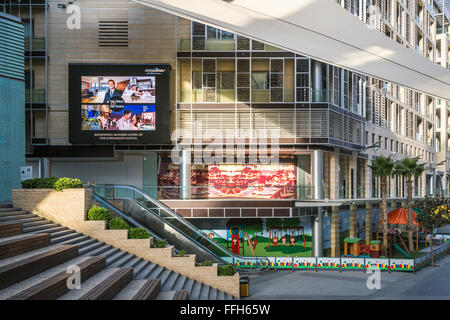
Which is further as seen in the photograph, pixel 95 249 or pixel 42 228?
pixel 95 249

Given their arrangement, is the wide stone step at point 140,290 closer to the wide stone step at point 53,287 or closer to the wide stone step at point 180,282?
the wide stone step at point 53,287

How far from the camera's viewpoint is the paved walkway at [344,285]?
1783cm

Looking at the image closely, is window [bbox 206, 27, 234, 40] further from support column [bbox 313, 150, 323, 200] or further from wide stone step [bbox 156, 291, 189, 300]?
wide stone step [bbox 156, 291, 189, 300]

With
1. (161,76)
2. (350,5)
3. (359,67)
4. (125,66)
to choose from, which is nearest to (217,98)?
(161,76)

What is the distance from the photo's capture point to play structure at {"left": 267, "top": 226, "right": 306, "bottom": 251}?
2975cm

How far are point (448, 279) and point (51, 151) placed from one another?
83.2 ft

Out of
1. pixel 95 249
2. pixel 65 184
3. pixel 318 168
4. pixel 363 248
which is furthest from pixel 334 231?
pixel 65 184

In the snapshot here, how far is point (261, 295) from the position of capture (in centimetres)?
1806

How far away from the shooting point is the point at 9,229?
13.4 m

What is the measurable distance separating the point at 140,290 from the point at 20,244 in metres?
3.51

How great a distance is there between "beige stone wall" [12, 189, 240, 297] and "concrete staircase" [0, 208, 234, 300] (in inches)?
13.4
